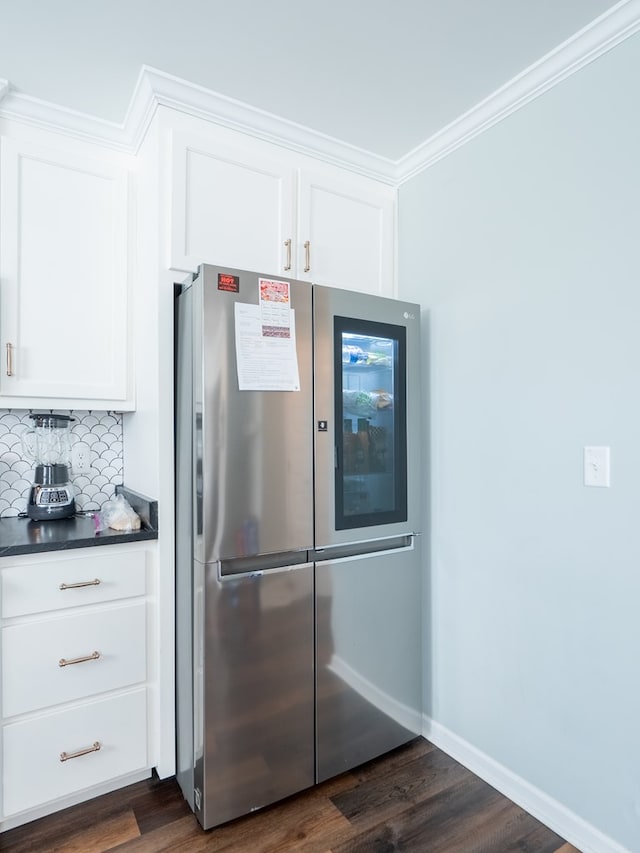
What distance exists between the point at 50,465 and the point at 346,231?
5.19 feet

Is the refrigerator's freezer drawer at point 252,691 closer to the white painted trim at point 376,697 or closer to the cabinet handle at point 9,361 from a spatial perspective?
the white painted trim at point 376,697

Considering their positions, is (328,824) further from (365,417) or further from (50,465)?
(50,465)

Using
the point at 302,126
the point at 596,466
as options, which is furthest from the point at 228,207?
the point at 596,466

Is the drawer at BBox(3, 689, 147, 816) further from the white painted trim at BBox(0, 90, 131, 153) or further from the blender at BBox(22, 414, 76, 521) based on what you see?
the white painted trim at BBox(0, 90, 131, 153)

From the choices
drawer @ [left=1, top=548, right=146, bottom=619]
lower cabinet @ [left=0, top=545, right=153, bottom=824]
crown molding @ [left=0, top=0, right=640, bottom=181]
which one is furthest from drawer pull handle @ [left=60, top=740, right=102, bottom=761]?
crown molding @ [left=0, top=0, right=640, bottom=181]

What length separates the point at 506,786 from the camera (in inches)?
70.6

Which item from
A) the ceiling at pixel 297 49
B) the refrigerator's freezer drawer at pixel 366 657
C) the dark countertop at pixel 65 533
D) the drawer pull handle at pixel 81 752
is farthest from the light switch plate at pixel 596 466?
the drawer pull handle at pixel 81 752

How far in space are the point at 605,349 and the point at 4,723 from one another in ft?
7.12

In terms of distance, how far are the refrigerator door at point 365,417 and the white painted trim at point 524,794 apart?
86 centimetres

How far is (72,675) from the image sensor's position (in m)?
1.67

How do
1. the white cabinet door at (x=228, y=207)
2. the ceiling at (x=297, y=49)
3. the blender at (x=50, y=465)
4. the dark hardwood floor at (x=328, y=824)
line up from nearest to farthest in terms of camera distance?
the ceiling at (x=297, y=49) < the dark hardwood floor at (x=328, y=824) < the white cabinet door at (x=228, y=207) < the blender at (x=50, y=465)

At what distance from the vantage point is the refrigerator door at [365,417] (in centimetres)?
181

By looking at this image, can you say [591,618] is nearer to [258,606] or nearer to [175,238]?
[258,606]

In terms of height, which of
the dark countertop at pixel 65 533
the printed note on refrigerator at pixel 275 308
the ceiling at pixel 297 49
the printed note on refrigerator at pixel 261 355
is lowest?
the dark countertop at pixel 65 533
